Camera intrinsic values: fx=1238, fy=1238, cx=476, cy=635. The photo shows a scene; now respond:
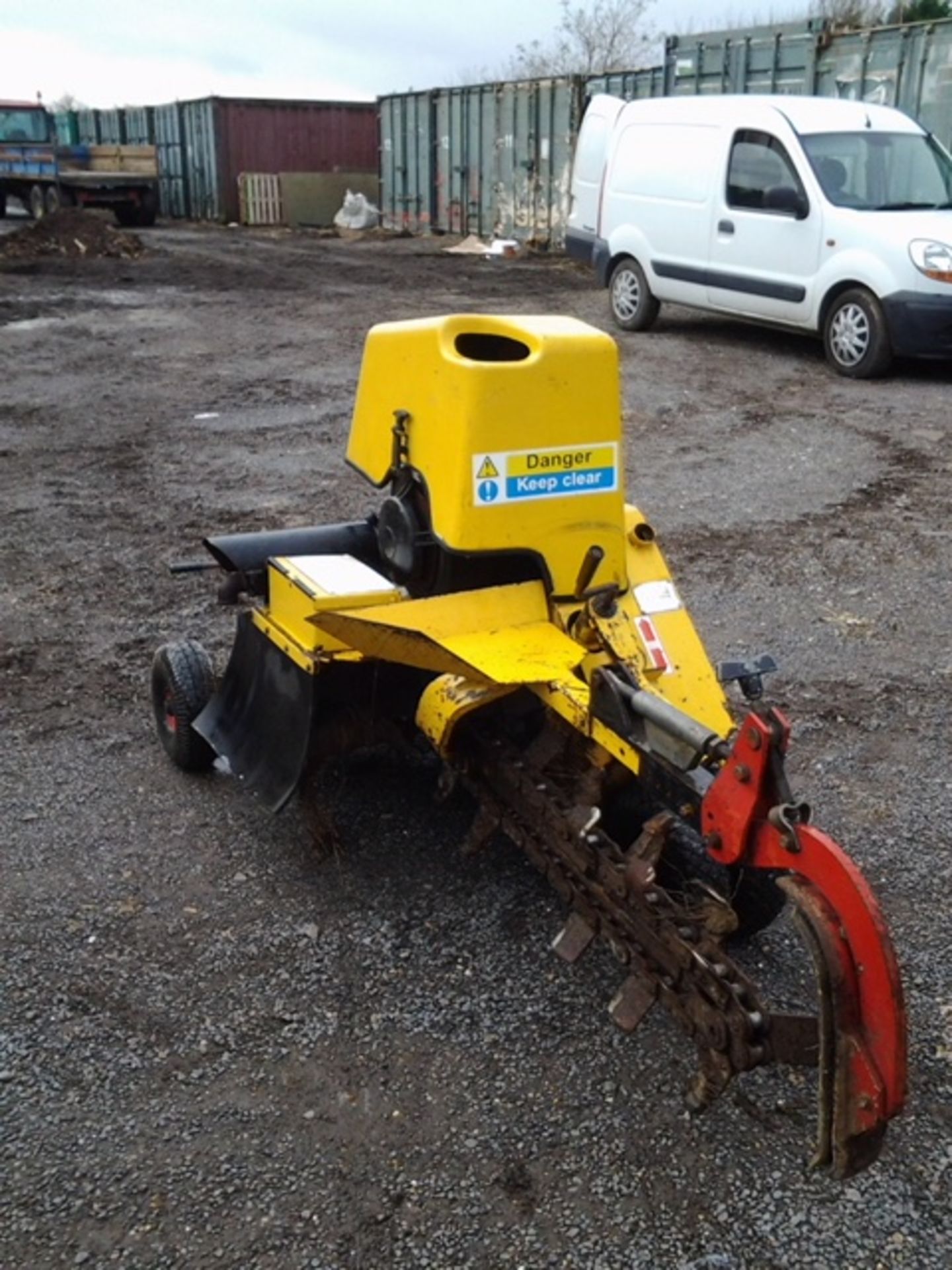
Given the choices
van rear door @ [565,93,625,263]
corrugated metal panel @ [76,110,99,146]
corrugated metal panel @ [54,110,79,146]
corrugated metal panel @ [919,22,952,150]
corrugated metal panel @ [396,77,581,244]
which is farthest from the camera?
corrugated metal panel @ [54,110,79,146]

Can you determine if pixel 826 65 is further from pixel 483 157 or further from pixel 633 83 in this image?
pixel 483 157

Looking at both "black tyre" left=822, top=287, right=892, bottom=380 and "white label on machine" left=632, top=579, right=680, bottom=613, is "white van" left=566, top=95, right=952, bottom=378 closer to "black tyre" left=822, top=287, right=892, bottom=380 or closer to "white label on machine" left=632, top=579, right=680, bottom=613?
"black tyre" left=822, top=287, right=892, bottom=380

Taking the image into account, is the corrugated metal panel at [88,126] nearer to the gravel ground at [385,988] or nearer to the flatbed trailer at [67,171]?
the flatbed trailer at [67,171]

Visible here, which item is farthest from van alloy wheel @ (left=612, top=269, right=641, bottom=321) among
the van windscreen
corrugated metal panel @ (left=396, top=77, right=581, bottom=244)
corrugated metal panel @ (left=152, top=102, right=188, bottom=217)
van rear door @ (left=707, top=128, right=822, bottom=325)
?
corrugated metal panel @ (left=152, top=102, right=188, bottom=217)

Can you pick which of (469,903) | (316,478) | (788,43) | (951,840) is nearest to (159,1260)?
(469,903)

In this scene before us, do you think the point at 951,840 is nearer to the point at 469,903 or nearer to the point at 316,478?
the point at 469,903

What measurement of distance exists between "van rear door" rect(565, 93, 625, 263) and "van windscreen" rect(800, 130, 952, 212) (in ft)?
9.23

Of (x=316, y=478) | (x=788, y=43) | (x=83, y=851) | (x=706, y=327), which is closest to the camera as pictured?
(x=83, y=851)

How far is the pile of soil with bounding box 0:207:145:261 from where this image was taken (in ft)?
67.9

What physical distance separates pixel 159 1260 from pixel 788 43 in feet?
51.8

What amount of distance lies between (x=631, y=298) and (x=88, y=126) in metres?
31.5

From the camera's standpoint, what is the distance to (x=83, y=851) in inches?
145

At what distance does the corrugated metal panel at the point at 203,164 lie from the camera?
29109mm

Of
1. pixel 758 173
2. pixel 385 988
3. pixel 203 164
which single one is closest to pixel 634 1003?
pixel 385 988
